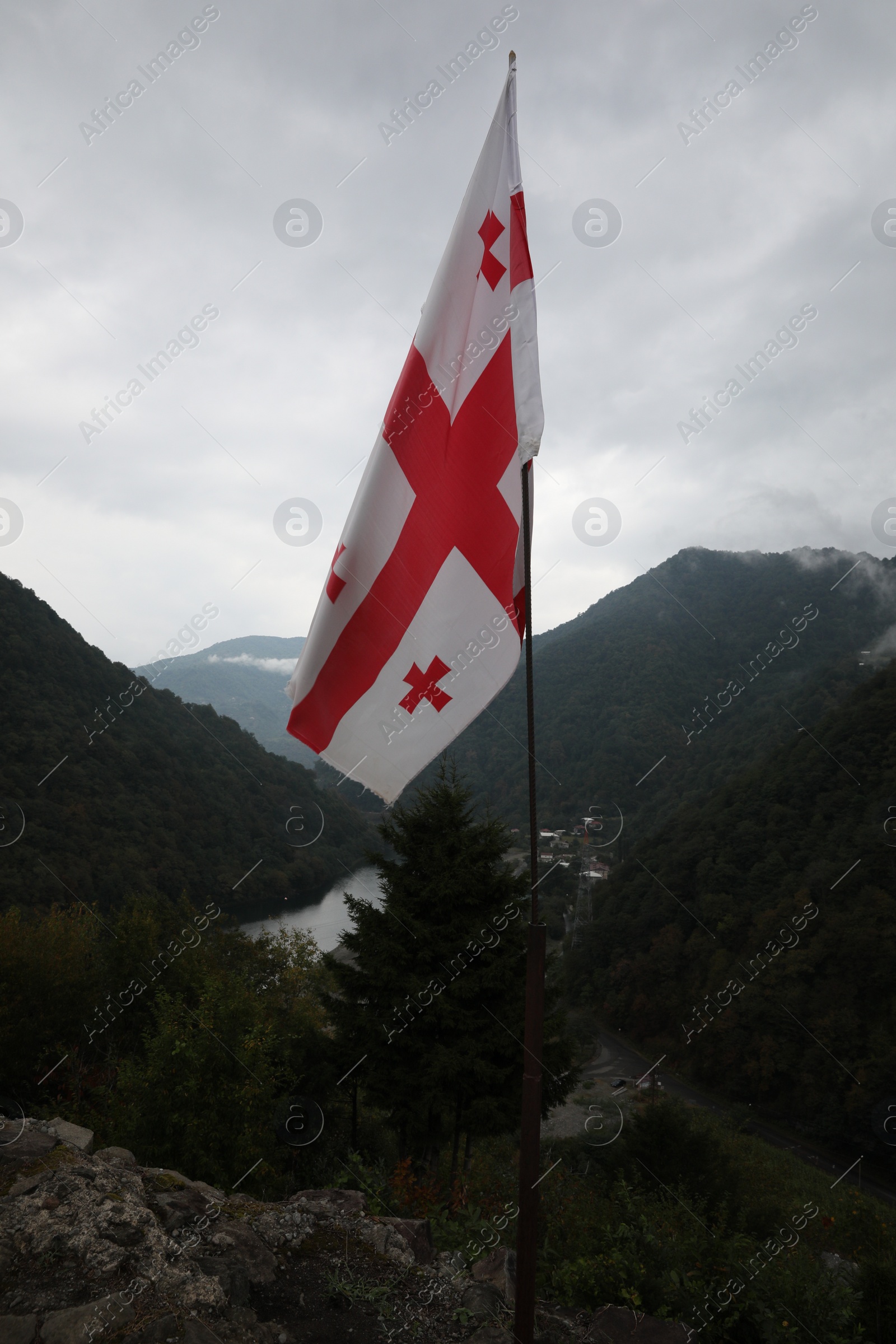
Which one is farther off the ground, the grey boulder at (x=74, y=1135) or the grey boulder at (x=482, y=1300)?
the grey boulder at (x=74, y=1135)

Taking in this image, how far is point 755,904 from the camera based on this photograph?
5619 centimetres

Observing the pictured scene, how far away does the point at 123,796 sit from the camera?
6188 cm

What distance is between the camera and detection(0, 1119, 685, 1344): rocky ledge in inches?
151

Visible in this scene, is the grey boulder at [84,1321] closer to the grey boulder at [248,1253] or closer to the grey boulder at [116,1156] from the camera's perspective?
the grey boulder at [248,1253]

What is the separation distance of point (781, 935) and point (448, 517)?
Answer: 5626 centimetres

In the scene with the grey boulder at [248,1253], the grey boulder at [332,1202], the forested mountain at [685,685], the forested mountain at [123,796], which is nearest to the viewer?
the grey boulder at [248,1253]

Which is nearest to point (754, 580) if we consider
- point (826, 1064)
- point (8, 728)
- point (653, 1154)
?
point (826, 1064)

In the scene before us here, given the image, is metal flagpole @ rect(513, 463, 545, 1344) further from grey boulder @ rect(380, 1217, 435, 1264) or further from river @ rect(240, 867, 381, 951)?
river @ rect(240, 867, 381, 951)

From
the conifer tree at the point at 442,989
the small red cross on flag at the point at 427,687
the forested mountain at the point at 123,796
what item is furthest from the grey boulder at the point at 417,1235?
the forested mountain at the point at 123,796

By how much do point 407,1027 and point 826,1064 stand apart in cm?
4334

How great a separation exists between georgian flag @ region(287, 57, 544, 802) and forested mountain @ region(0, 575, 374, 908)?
4827 cm

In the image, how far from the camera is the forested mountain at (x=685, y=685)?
319 ft

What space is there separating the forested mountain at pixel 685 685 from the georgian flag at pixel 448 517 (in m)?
69.7

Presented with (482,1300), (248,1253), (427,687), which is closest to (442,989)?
(482,1300)
